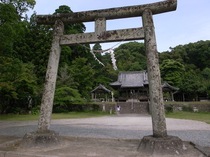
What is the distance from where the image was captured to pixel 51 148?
17.3 feet

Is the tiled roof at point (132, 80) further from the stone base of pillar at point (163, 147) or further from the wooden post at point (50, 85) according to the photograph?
the stone base of pillar at point (163, 147)

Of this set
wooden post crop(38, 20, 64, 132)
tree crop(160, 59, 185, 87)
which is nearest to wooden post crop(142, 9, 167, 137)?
wooden post crop(38, 20, 64, 132)

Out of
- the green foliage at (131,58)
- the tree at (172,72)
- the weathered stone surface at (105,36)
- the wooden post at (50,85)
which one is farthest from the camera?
the green foliage at (131,58)

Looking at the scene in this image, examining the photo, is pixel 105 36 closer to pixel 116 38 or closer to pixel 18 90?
pixel 116 38

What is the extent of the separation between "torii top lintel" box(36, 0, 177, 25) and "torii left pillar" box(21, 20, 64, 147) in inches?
10.7

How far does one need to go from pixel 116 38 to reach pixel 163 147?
3.05m

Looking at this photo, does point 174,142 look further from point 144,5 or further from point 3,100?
point 3,100

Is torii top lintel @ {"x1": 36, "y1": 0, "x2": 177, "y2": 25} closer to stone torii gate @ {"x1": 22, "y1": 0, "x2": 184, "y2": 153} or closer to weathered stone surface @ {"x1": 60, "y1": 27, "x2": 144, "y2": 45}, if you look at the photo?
stone torii gate @ {"x1": 22, "y1": 0, "x2": 184, "y2": 153}

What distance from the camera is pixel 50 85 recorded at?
597cm

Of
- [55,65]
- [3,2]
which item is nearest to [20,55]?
[3,2]

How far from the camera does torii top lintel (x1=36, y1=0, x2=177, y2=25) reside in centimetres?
553

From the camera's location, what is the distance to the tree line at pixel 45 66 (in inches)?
429

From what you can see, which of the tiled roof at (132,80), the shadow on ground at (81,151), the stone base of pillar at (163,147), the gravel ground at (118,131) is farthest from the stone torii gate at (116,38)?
Result: the tiled roof at (132,80)

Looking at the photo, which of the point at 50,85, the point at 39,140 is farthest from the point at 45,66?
the point at 39,140
